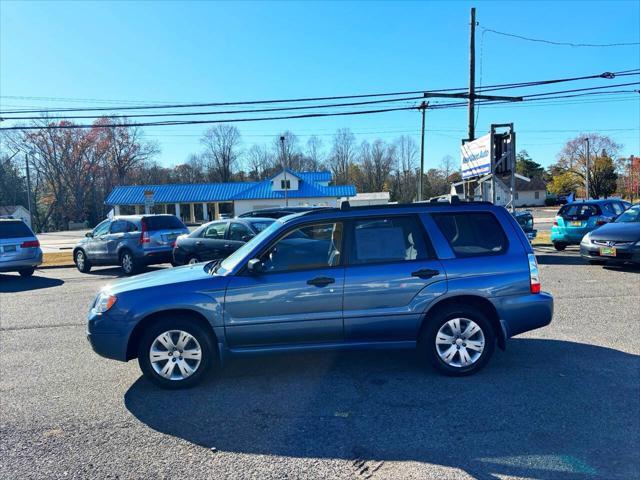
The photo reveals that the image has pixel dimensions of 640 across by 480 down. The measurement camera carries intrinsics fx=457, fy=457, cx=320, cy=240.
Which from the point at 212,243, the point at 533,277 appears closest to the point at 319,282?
the point at 533,277

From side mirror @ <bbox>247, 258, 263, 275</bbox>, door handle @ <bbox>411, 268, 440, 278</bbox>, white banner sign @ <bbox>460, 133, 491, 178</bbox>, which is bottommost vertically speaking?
door handle @ <bbox>411, 268, 440, 278</bbox>

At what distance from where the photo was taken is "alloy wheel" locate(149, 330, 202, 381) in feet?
14.3

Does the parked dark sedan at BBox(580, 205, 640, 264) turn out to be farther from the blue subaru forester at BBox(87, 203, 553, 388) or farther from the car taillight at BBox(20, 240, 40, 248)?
the car taillight at BBox(20, 240, 40, 248)

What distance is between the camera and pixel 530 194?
86.2 meters

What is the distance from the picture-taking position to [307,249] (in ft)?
14.9

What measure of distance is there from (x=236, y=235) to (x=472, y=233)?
25.1 ft

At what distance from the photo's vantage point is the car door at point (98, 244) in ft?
44.7

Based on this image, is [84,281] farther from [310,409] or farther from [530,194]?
[530,194]

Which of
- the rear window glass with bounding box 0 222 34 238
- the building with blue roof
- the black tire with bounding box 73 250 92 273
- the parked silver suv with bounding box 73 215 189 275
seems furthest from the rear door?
the building with blue roof

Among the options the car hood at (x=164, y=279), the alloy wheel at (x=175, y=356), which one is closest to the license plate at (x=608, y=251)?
the car hood at (x=164, y=279)

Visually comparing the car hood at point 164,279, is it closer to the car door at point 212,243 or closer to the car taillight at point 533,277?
the car taillight at point 533,277

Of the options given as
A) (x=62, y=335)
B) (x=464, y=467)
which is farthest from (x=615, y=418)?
(x=62, y=335)

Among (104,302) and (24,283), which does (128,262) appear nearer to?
(24,283)

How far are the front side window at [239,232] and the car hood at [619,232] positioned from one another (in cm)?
841
